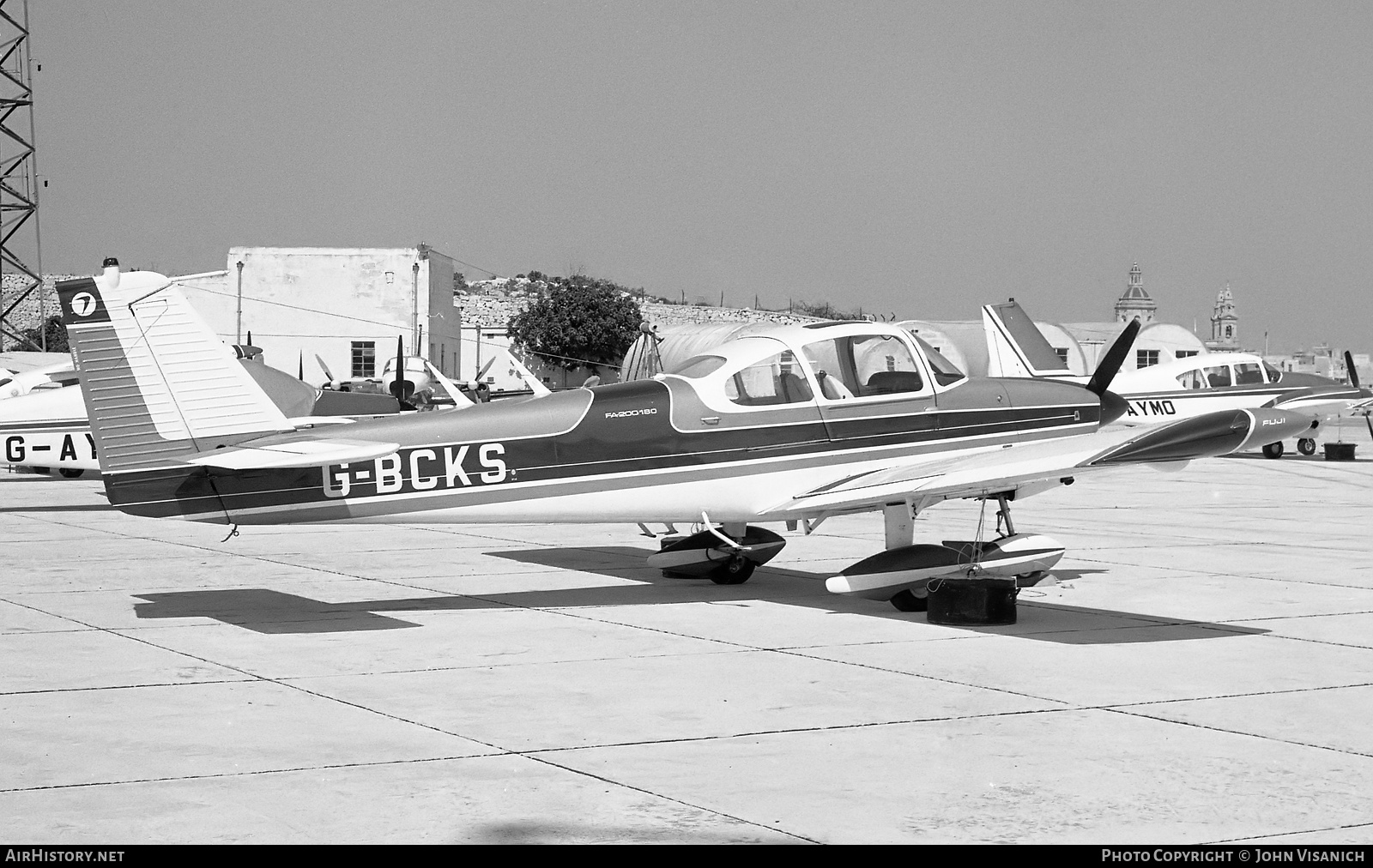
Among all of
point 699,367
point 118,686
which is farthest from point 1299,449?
point 118,686

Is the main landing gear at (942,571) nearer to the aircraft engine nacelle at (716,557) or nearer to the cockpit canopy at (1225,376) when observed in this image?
the aircraft engine nacelle at (716,557)

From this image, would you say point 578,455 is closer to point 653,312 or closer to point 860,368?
point 860,368

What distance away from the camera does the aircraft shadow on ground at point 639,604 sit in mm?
9836

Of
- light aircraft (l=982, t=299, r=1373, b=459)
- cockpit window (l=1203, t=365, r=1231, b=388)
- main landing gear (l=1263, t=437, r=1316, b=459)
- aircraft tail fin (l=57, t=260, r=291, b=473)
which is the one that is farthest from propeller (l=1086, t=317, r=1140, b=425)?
main landing gear (l=1263, t=437, r=1316, b=459)

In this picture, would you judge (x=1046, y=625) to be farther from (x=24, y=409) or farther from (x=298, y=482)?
(x=24, y=409)

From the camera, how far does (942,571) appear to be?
419 inches

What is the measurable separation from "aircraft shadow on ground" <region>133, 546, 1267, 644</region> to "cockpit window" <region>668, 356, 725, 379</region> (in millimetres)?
1814

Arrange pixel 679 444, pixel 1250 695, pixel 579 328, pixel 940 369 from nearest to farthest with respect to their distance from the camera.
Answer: pixel 1250 695 < pixel 679 444 < pixel 940 369 < pixel 579 328

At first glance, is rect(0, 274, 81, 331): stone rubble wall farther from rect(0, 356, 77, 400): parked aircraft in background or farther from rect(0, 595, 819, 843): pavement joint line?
rect(0, 595, 819, 843): pavement joint line

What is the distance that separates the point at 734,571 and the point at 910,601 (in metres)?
2.12

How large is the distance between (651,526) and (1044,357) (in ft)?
40.6

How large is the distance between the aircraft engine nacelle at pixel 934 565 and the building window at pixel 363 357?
60.2 meters

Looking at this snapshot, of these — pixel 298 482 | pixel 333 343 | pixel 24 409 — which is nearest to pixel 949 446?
pixel 298 482

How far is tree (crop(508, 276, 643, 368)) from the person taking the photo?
299ft
